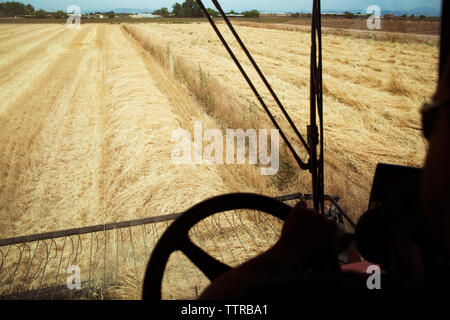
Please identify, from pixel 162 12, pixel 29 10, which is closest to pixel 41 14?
pixel 29 10

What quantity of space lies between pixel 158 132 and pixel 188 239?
456 centimetres

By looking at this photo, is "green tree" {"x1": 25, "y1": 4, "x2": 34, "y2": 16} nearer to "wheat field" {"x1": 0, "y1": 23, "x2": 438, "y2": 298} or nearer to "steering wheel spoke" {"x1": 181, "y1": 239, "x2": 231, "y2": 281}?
"wheat field" {"x1": 0, "y1": 23, "x2": 438, "y2": 298}

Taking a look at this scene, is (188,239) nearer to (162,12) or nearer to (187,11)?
(187,11)

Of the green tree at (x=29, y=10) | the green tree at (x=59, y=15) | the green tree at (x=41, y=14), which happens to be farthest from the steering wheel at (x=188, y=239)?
the green tree at (x=41, y=14)

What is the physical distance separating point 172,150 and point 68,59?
12.0 m

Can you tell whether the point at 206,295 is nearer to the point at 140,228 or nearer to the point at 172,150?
the point at 140,228

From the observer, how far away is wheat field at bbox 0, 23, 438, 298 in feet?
12.4

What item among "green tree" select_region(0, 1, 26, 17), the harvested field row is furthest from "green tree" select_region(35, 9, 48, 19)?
the harvested field row

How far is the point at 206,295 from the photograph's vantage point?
0.73 m

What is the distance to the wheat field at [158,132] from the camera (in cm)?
379

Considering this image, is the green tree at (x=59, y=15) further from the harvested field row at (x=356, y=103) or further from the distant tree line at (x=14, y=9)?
the harvested field row at (x=356, y=103)

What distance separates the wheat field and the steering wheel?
156 centimetres

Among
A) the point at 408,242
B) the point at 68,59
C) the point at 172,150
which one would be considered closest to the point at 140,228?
the point at 172,150

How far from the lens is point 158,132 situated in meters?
5.35
